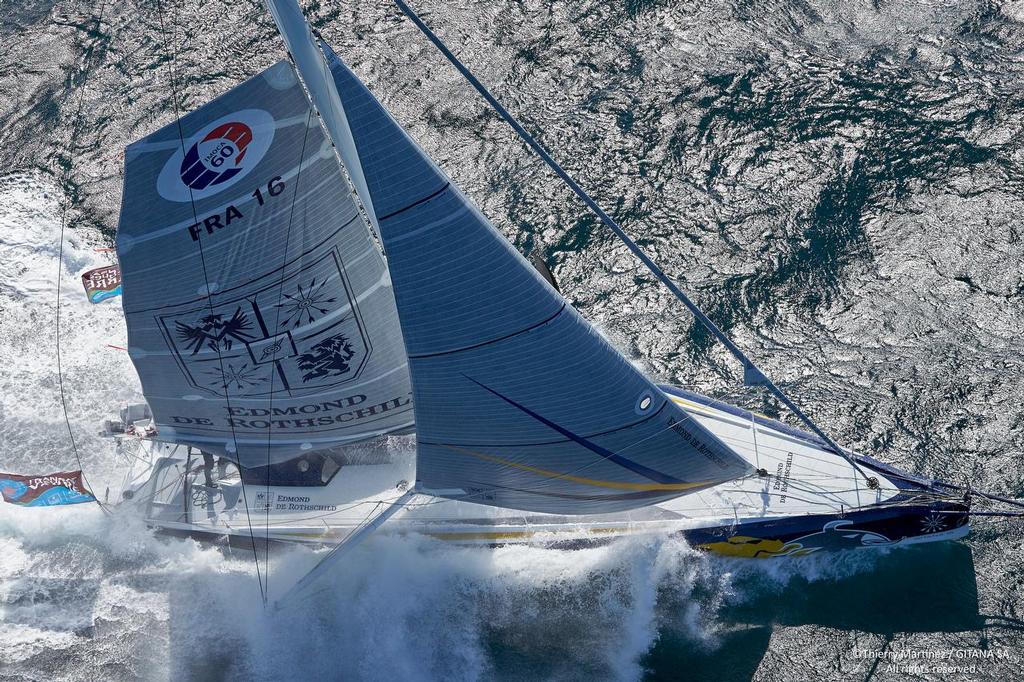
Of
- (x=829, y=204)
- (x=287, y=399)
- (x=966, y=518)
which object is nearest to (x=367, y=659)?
(x=287, y=399)

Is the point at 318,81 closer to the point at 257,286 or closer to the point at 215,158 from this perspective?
the point at 215,158

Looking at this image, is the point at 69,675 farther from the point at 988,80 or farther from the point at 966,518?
the point at 988,80

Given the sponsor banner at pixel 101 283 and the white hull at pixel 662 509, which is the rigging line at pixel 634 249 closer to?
the white hull at pixel 662 509

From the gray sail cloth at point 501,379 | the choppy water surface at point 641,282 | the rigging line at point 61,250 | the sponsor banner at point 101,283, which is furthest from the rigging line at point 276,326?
the sponsor banner at point 101,283

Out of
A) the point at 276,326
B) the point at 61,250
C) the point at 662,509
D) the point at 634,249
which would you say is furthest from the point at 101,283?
the point at 662,509

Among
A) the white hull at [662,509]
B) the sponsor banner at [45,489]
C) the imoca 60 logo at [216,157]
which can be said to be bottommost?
the white hull at [662,509]

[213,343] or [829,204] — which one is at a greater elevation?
[829,204]
